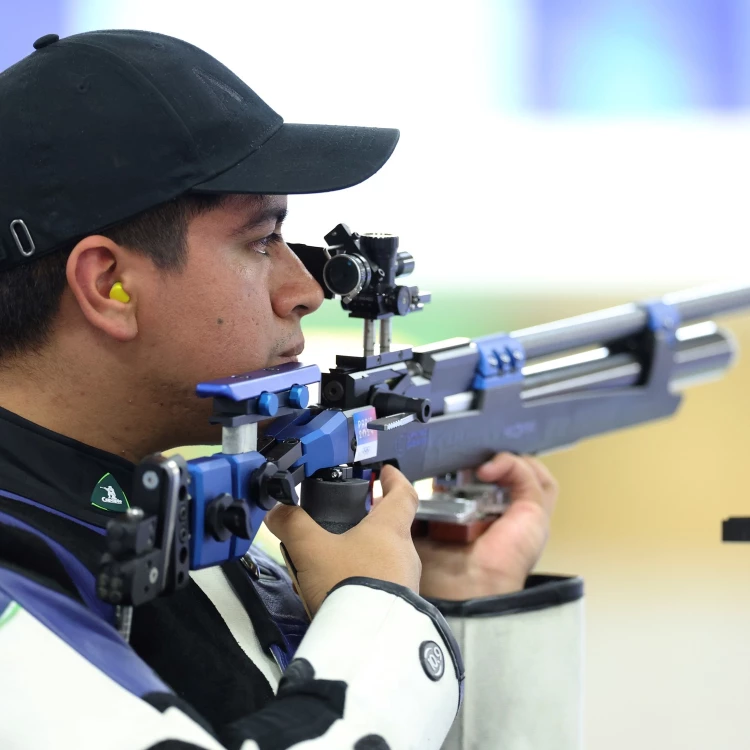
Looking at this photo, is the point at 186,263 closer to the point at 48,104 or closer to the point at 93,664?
the point at 48,104

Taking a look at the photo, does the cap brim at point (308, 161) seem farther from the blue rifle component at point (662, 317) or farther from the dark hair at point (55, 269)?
the blue rifle component at point (662, 317)

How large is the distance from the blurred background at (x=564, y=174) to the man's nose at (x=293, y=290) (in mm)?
1587

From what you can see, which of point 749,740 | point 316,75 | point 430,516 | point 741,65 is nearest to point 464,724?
point 430,516

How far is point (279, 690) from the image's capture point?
83cm

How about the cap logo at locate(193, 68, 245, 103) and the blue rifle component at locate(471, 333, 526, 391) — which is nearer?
the cap logo at locate(193, 68, 245, 103)

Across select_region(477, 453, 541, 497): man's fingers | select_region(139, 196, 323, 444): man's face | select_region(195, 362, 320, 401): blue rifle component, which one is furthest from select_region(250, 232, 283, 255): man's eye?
select_region(477, 453, 541, 497): man's fingers

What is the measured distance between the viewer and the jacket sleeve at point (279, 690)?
0.71 metres

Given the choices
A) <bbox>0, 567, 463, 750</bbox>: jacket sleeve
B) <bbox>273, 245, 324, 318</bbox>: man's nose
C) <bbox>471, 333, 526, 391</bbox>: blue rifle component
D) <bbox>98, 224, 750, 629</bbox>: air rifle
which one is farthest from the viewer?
<bbox>471, 333, 526, 391</bbox>: blue rifle component

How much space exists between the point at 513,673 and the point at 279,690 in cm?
42

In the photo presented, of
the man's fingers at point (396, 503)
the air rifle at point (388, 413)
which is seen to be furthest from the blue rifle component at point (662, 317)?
the man's fingers at point (396, 503)

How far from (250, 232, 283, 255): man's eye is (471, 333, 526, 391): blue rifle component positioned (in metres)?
0.45

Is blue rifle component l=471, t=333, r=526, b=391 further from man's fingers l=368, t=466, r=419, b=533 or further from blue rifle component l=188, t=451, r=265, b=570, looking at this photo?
blue rifle component l=188, t=451, r=265, b=570

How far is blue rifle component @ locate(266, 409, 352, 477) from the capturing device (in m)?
1.03

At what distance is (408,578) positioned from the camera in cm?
93
